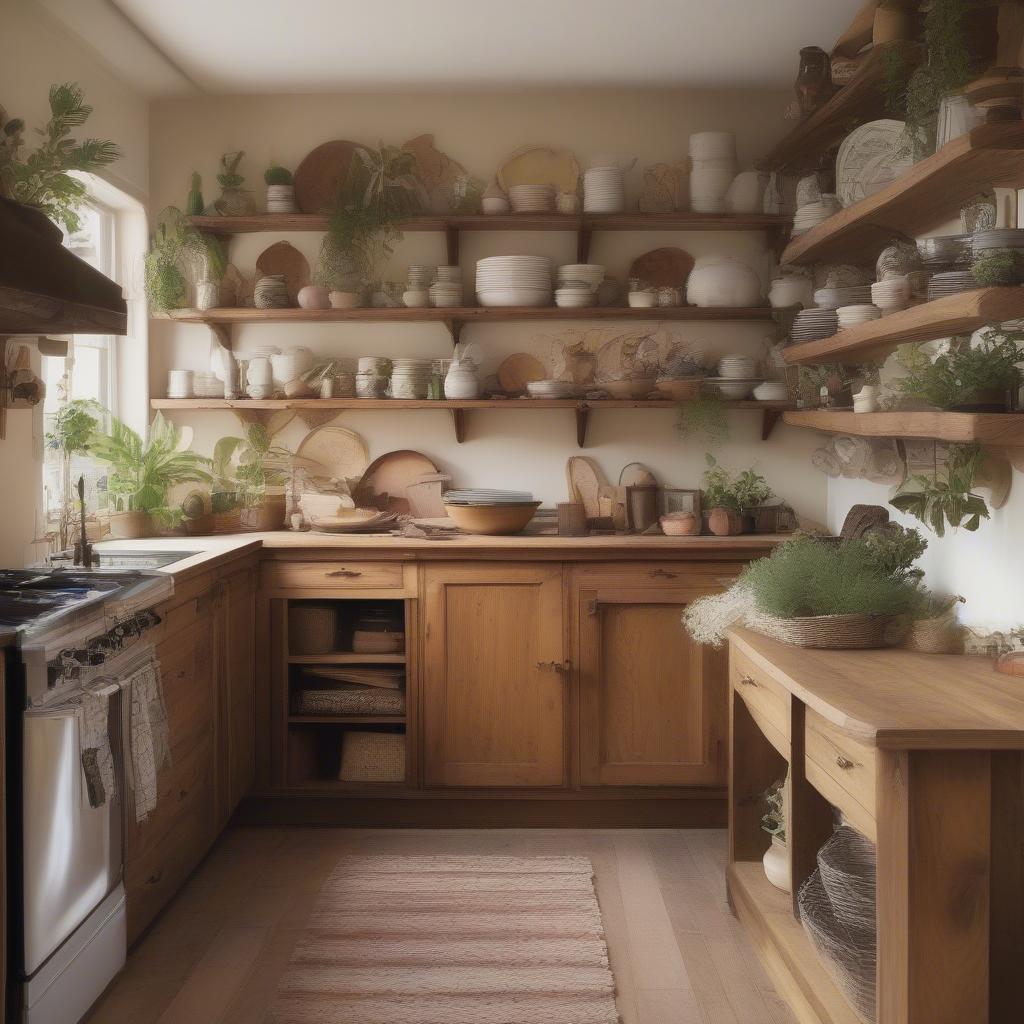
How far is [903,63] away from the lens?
2936 millimetres

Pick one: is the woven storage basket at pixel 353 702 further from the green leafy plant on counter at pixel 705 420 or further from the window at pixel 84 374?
the green leafy plant on counter at pixel 705 420

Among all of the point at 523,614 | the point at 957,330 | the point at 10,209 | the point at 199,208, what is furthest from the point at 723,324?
the point at 10,209

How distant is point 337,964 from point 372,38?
2934mm

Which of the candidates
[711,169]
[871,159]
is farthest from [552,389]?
[871,159]

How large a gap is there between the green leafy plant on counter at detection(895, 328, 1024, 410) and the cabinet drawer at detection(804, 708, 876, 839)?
2.52 ft

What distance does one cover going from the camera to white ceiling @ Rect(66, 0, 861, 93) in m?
3.52

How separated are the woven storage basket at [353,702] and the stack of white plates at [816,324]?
185 cm

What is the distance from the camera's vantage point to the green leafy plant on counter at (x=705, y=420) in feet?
13.8

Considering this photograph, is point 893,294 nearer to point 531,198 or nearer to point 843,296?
point 843,296

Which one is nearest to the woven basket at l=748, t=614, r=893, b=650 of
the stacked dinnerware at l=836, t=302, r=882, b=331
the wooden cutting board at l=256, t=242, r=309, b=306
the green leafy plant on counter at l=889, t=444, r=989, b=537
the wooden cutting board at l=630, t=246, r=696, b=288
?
the green leafy plant on counter at l=889, t=444, r=989, b=537

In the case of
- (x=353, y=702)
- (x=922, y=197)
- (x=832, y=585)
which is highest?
(x=922, y=197)

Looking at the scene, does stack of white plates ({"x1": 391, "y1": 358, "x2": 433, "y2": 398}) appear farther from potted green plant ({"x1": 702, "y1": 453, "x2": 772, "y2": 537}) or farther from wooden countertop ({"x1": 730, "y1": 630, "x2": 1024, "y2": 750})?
wooden countertop ({"x1": 730, "y1": 630, "x2": 1024, "y2": 750})

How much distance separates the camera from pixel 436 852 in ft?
12.2

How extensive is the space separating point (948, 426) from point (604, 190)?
84.6 inches
